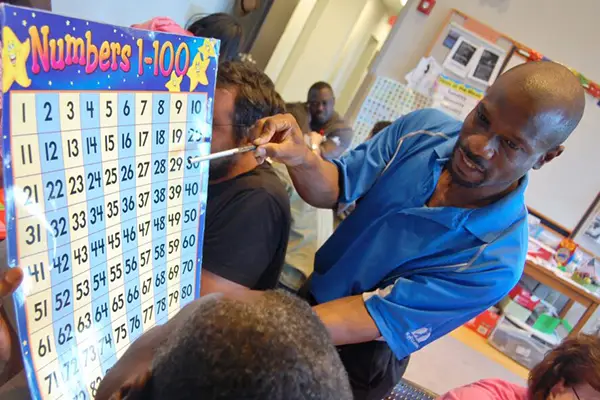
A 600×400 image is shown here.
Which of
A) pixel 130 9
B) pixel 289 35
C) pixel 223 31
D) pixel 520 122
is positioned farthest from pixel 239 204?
pixel 289 35

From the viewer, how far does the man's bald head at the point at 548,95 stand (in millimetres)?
916

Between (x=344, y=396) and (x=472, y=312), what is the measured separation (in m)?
0.78

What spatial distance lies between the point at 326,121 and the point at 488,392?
84.0 inches

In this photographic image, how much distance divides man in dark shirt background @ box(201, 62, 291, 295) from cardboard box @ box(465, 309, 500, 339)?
2.91 m

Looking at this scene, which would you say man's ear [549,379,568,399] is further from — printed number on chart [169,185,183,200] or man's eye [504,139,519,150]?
printed number on chart [169,185,183,200]

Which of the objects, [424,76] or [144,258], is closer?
[144,258]

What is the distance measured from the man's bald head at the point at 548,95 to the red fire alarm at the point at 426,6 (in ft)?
8.80

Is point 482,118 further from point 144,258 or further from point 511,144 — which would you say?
point 144,258

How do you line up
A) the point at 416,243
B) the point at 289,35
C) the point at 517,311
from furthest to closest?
the point at 289,35, the point at 517,311, the point at 416,243

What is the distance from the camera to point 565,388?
1165 millimetres

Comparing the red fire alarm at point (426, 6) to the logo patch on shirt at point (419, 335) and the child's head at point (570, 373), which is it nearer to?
the child's head at point (570, 373)

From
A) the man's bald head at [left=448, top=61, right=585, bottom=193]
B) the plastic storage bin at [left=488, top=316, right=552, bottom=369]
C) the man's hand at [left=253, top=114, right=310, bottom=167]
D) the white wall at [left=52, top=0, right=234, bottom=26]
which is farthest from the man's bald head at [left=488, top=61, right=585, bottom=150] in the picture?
the plastic storage bin at [left=488, top=316, right=552, bottom=369]

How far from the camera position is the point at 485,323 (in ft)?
11.9

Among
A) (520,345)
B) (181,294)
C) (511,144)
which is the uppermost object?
(511,144)
